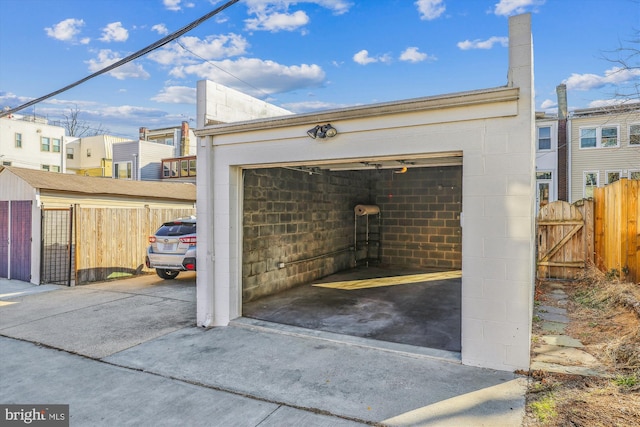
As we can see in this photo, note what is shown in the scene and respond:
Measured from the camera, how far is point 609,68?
874 cm

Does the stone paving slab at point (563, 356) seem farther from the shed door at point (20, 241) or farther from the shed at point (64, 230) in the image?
the shed door at point (20, 241)

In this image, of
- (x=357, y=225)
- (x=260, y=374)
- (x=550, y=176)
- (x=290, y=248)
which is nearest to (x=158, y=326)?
(x=260, y=374)

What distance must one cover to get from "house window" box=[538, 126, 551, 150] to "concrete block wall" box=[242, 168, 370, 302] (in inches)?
469

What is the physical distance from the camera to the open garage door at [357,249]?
6039mm

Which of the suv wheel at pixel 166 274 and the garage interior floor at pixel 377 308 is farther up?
the suv wheel at pixel 166 274

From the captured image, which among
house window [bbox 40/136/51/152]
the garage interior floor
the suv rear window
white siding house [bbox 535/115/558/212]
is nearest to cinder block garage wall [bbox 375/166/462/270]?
the garage interior floor

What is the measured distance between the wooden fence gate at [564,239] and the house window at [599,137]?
1130cm

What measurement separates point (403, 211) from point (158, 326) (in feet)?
26.5

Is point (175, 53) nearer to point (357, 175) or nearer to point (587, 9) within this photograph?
point (357, 175)

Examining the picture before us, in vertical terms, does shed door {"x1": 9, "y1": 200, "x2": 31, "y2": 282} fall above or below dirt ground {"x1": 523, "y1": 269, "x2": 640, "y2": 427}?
above

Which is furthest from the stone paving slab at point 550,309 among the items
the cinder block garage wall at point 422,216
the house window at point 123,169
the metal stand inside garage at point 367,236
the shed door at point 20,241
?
the house window at point 123,169

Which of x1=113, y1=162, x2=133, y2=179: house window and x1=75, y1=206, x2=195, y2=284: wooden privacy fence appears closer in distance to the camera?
x1=75, y1=206, x2=195, y2=284: wooden privacy fence

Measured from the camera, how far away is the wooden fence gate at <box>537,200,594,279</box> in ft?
28.0

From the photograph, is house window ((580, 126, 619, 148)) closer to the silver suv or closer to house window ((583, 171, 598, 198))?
house window ((583, 171, 598, 198))
